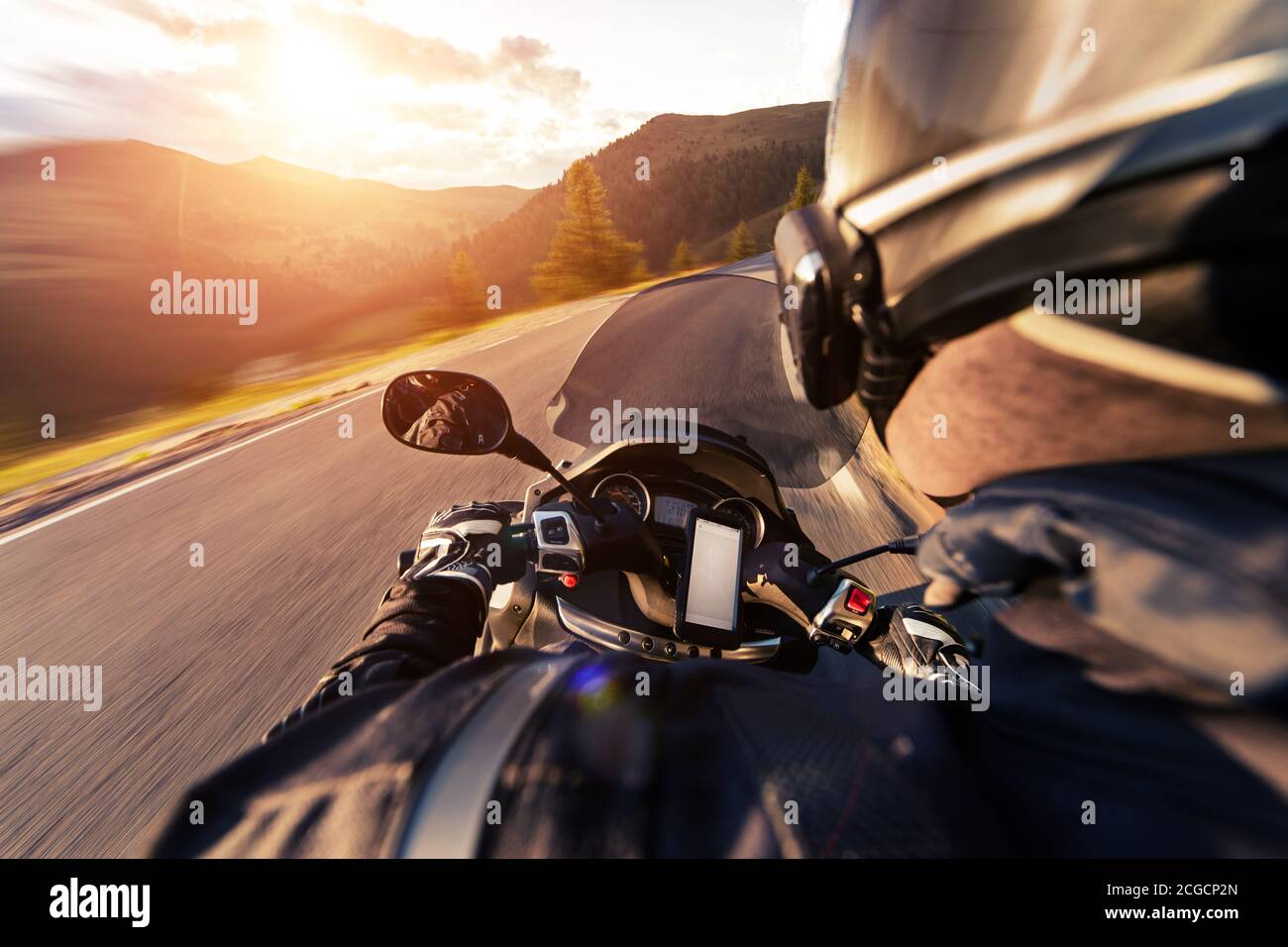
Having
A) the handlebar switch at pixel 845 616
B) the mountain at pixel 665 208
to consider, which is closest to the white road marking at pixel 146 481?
the handlebar switch at pixel 845 616

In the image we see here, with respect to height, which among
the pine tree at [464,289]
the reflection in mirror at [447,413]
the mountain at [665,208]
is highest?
the mountain at [665,208]

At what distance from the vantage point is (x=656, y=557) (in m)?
1.60

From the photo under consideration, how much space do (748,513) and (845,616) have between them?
46 cm

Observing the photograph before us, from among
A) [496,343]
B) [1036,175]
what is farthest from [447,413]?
[496,343]

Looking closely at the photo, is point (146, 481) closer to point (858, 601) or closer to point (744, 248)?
point (744, 248)

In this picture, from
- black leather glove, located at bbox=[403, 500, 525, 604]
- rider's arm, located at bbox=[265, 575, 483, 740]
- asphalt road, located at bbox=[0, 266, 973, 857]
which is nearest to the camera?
rider's arm, located at bbox=[265, 575, 483, 740]

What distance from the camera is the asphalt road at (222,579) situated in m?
2.14

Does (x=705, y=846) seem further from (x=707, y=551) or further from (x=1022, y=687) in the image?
(x=707, y=551)

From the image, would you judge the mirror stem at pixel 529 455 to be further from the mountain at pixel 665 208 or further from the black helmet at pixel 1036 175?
the mountain at pixel 665 208

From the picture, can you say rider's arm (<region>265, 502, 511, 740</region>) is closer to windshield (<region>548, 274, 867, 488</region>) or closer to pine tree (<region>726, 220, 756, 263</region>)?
windshield (<region>548, 274, 867, 488</region>)

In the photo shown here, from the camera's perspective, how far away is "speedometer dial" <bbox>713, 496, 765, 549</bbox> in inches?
70.0

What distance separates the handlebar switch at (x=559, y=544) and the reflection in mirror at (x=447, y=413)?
234 millimetres

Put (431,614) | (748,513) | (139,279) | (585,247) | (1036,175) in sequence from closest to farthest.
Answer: (1036,175), (431,614), (748,513), (585,247), (139,279)

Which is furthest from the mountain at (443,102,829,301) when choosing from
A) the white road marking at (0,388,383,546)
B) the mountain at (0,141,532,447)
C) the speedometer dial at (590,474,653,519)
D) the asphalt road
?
the speedometer dial at (590,474,653,519)
